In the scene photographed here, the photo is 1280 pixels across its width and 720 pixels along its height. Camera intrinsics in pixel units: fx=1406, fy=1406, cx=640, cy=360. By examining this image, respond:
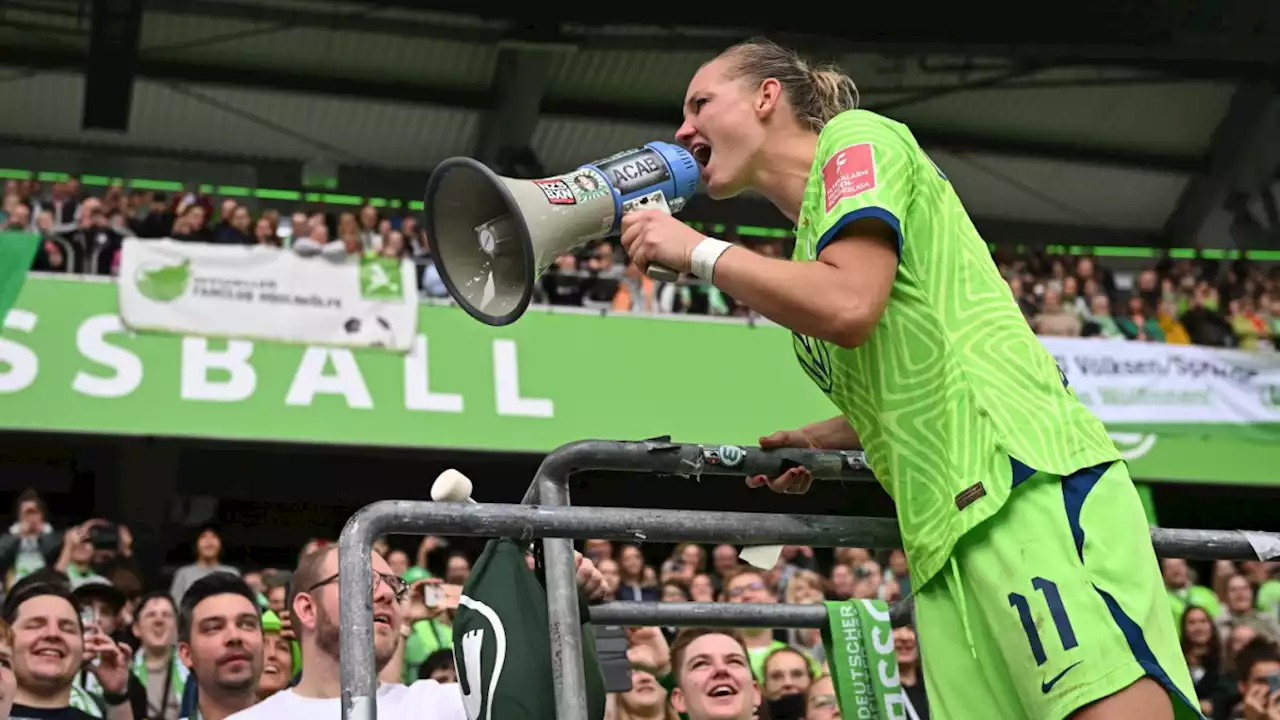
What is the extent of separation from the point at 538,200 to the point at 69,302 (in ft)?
28.8

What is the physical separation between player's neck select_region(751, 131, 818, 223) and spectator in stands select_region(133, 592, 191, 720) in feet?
16.1

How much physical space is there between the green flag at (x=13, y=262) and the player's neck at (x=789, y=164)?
887cm

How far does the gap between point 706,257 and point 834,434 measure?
2.10ft

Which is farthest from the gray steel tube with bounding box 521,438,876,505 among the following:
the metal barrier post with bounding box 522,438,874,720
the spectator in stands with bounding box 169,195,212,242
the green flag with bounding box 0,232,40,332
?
the spectator in stands with bounding box 169,195,212,242

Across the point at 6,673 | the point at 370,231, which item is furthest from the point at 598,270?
the point at 6,673

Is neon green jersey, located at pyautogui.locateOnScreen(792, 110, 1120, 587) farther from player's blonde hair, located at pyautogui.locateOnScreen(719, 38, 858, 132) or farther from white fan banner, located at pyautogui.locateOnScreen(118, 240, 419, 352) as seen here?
white fan banner, located at pyautogui.locateOnScreen(118, 240, 419, 352)

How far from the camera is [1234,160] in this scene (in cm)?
1828

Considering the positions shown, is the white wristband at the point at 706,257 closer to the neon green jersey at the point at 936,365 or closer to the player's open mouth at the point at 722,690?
the neon green jersey at the point at 936,365

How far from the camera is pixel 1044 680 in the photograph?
180cm

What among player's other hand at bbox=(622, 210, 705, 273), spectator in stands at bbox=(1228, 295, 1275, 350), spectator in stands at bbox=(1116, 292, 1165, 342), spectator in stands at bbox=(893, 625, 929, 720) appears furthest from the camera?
spectator in stands at bbox=(1228, 295, 1275, 350)

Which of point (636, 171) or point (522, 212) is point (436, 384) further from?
point (522, 212)

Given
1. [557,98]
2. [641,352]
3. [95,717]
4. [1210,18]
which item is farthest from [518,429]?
[1210,18]

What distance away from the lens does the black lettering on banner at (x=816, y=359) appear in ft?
7.22

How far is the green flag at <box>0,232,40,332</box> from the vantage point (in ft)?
32.6
